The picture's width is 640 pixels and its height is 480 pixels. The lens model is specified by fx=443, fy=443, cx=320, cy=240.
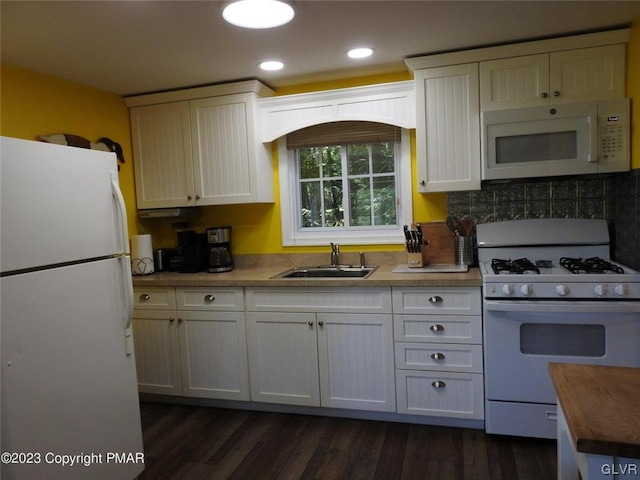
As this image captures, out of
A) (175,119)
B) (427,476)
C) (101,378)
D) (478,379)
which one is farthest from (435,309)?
(175,119)

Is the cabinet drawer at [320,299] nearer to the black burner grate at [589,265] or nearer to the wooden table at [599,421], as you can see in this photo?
the black burner grate at [589,265]

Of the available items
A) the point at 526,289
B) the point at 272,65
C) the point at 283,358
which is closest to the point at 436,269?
the point at 526,289

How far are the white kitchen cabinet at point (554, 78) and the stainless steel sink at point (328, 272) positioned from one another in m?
1.25

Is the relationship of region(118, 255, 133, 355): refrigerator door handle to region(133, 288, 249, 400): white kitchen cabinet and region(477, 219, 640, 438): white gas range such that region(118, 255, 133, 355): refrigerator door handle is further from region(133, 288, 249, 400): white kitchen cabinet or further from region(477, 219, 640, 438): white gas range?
region(477, 219, 640, 438): white gas range

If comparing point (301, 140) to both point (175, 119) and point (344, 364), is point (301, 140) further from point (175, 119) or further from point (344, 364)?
point (344, 364)

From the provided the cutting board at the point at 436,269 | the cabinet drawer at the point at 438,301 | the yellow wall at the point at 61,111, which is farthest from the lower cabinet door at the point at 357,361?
the yellow wall at the point at 61,111

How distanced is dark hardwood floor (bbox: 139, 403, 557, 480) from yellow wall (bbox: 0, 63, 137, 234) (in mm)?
1618

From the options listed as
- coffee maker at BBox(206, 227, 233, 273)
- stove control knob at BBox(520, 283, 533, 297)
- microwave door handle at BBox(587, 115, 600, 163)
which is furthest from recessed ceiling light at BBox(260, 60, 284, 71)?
stove control knob at BBox(520, 283, 533, 297)

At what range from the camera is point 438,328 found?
2.43m

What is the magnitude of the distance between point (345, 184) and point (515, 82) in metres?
1.26

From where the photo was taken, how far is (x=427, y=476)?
2072mm

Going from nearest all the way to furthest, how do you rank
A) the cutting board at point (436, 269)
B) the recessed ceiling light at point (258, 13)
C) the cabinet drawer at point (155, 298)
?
the recessed ceiling light at point (258, 13) → the cutting board at point (436, 269) → the cabinet drawer at point (155, 298)

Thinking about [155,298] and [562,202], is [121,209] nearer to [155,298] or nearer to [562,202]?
[155,298]

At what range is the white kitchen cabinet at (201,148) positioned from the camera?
3.02 metres
